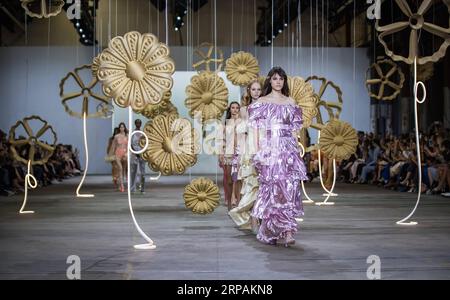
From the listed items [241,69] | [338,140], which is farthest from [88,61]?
[338,140]

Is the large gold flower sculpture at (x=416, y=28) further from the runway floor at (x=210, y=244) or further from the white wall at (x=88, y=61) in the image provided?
the white wall at (x=88, y=61)

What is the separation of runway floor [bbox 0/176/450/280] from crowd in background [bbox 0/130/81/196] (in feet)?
7.79

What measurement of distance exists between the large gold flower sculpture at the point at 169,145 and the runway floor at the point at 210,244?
702 mm

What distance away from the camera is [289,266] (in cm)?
539

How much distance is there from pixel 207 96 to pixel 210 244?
3.69m

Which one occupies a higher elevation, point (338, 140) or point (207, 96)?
point (207, 96)

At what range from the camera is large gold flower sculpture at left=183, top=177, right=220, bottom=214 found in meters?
8.91

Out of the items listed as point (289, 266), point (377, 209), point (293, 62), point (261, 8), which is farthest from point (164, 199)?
point (261, 8)

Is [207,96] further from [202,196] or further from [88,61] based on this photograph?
[88,61]

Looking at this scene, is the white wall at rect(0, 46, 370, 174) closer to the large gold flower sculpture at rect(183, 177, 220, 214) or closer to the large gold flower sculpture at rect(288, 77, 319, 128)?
the large gold flower sculpture at rect(288, 77, 319, 128)

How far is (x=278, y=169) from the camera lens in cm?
655

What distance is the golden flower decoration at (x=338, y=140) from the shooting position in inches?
420
